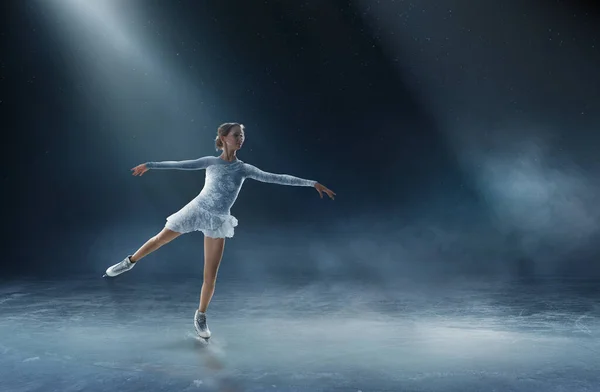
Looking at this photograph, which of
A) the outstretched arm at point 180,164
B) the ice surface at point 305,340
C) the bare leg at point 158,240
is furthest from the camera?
the bare leg at point 158,240

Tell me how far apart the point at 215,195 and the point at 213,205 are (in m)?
0.06

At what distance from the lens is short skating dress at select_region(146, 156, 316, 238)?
3523mm

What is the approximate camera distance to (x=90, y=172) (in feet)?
24.7

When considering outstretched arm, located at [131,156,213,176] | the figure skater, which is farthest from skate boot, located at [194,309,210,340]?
outstretched arm, located at [131,156,213,176]

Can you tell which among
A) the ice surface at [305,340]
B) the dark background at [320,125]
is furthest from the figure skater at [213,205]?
the dark background at [320,125]

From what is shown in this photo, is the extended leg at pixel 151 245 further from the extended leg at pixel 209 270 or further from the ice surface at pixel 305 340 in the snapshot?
the ice surface at pixel 305 340

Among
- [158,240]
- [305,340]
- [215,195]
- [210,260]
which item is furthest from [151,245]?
[305,340]

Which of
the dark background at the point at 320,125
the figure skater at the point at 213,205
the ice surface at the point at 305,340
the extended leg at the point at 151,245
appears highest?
the dark background at the point at 320,125

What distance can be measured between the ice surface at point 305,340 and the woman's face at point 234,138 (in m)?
1.06

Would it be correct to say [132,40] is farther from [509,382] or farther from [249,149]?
[509,382]

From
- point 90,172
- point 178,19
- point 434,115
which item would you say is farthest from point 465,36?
point 90,172

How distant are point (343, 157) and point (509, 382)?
4.94 metres

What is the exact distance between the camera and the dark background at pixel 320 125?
7203 mm

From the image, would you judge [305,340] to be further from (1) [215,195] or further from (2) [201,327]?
(1) [215,195]
